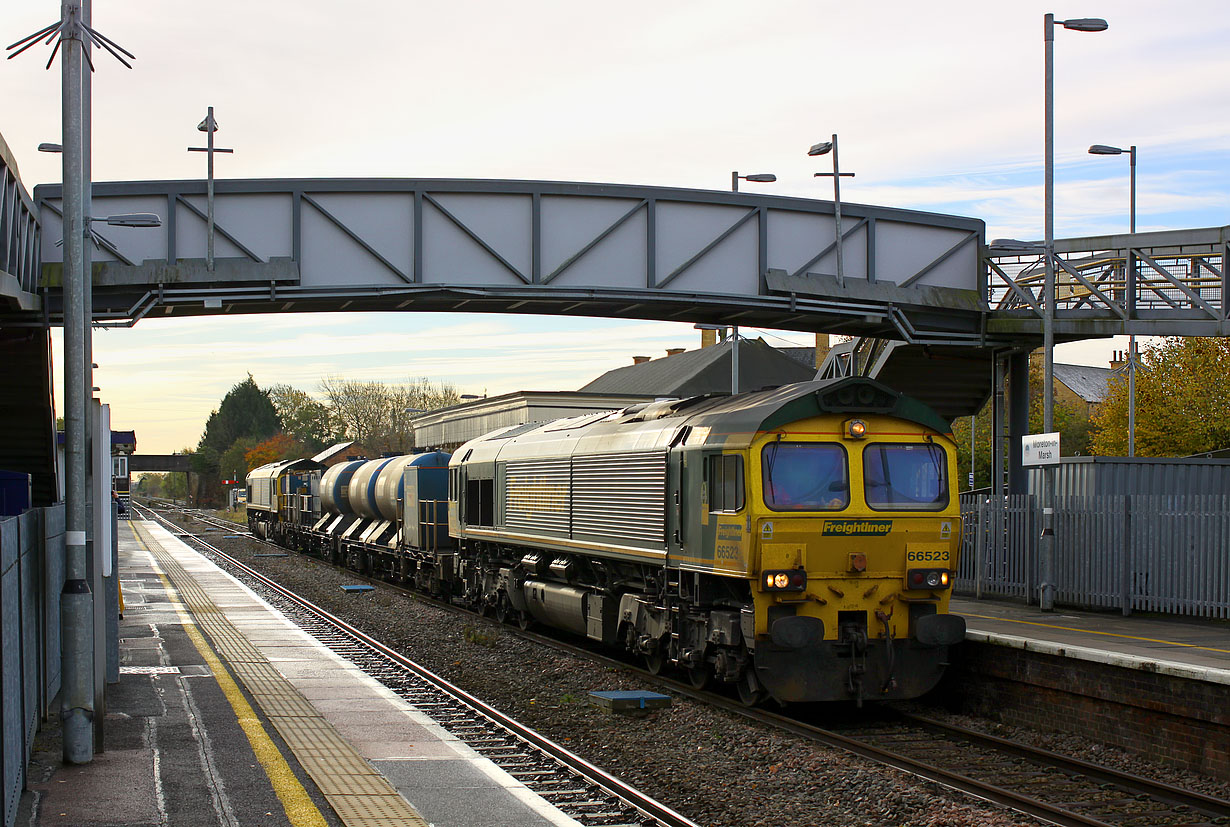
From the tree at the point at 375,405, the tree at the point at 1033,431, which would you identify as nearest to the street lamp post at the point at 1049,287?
the tree at the point at 1033,431

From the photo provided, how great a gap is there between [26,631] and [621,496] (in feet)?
24.4

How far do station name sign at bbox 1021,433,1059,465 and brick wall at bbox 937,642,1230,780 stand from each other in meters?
5.65

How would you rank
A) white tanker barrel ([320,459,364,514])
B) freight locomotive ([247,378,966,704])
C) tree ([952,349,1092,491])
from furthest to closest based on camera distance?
tree ([952,349,1092,491])
white tanker barrel ([320,459,364,514])
freight locomotive ([247,378,966,704])

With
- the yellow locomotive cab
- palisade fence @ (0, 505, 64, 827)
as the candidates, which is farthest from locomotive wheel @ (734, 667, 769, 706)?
palisade fence @ (0, 505, 64, 827)

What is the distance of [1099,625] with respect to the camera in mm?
16062

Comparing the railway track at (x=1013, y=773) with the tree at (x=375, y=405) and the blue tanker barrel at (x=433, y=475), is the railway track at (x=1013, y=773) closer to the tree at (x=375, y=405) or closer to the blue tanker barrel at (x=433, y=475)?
the blue tanker barrel at (x=433, y=475)

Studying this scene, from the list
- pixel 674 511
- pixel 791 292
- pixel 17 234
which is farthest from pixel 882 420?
pixel 17 234

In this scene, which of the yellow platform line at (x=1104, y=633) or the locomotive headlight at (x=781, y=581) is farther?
the yellow platform line at (x=1104, y=633)

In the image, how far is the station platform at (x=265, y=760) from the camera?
28.1 ft

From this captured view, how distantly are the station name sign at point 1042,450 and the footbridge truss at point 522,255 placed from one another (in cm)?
339

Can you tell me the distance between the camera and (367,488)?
34.5 metres

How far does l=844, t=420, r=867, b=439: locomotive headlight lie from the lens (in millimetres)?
12836

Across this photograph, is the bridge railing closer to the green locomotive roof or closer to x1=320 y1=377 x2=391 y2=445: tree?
the green locomotive roof

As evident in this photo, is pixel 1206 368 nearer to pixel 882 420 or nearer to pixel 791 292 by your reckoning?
pixel 791 292
